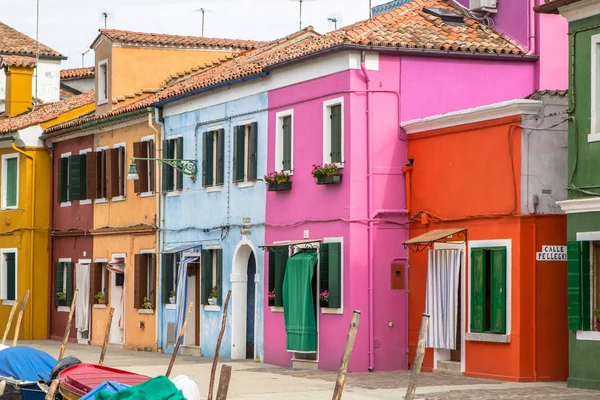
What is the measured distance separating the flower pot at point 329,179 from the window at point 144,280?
8.96 meters

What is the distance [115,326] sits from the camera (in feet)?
119

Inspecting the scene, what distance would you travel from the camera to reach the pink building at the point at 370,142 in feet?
84.2

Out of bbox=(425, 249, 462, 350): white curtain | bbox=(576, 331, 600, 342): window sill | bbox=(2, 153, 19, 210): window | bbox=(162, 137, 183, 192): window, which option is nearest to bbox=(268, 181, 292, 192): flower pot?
bbox=(425, 249, 462, 350): white curtain

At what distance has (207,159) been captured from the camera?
31.4 m

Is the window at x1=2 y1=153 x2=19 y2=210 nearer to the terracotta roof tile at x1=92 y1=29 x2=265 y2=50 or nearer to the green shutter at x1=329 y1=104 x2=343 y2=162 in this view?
the terracotta roof tile at x1=92 y1=29 x2=265 y2=50

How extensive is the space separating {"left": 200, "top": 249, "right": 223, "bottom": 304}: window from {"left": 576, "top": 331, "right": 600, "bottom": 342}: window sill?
435 inches

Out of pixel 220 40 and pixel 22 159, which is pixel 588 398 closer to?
pixel 220 40

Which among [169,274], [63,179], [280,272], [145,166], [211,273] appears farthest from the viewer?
[63,179]

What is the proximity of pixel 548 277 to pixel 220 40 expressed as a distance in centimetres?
1835

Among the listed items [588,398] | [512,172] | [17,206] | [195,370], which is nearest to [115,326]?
[17,206]

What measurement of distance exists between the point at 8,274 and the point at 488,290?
21176 mm

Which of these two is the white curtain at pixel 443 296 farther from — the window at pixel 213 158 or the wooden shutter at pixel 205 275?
the wooden shutter at pixel 205 275

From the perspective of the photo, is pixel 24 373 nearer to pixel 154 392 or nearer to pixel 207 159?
pixel 154 392

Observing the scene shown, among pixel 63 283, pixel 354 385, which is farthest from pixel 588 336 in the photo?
pixel 63 283
